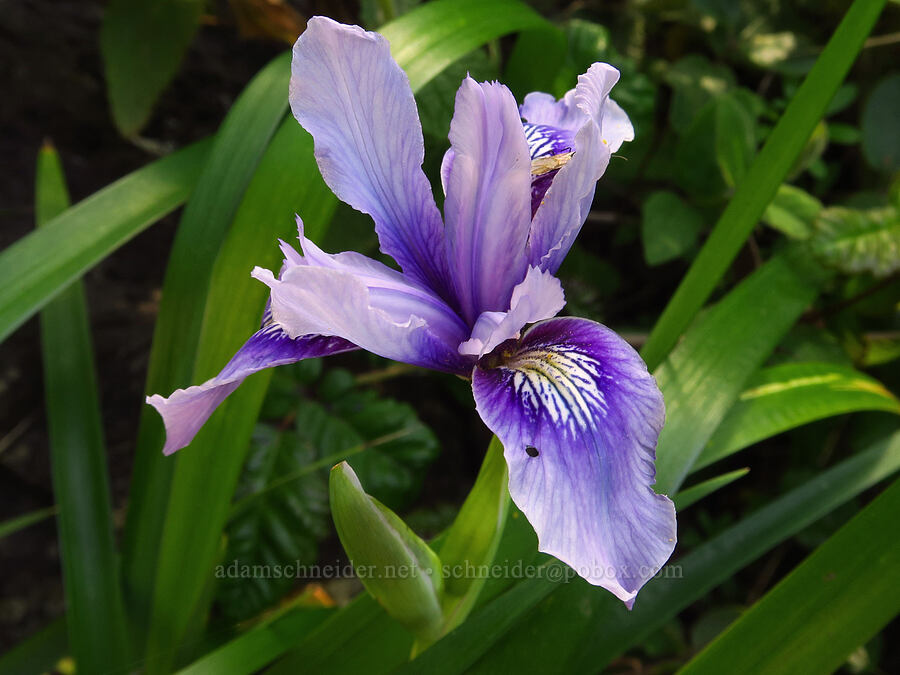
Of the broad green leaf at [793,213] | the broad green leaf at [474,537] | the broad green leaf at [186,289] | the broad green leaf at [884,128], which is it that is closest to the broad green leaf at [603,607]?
the broad green leaf at [474,537]

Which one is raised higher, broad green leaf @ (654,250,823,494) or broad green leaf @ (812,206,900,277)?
broad green leaf @ (812,206,900,277)

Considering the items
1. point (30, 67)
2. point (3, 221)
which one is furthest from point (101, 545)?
point (30, 67)

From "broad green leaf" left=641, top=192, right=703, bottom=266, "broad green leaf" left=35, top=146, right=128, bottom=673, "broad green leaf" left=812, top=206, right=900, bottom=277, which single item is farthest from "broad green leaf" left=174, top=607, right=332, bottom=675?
"broad green leaf" left=812, top=206, right=900, bottom=277

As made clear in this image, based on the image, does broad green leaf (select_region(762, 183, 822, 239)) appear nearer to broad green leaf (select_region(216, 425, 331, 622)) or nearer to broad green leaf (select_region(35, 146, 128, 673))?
broad green leaf (select_region(216, 425, 331, 622))

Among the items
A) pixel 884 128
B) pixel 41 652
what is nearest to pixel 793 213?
pixel 884 128

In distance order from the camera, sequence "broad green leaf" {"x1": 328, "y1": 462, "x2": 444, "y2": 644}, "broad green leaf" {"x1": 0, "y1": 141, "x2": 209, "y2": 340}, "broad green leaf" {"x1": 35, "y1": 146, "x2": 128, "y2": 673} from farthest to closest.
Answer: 1. "broad green leaf" {"x1": 35, "y1": 146, "x2": 128, "y2": 673}
2. "broad green leaf" {"x1": 0, "y1": 141, "x2": 209, "y2": 340}
3. "broad green leaf" {"x1": 328, "y1": 462, "x2": 444, "y2": 644}

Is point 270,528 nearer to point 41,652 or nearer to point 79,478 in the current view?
point 79,478

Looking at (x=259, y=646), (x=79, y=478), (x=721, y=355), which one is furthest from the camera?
(x=79, y=478)
